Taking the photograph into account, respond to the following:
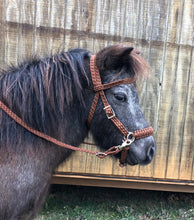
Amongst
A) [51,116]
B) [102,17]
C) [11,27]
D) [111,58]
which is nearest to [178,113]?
[102,17]

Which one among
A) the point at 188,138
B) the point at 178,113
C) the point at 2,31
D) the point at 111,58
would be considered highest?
the point at 2,31

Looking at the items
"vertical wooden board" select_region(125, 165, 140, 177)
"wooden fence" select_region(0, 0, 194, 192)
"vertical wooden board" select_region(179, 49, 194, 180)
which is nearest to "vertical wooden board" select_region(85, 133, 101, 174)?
"wooden fence" select_region(0, 0, 194, 192)

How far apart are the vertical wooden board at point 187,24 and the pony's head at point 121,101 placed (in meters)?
1.71

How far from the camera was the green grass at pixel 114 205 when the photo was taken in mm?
2873

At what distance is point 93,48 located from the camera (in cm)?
270

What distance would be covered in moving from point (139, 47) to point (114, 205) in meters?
2.46

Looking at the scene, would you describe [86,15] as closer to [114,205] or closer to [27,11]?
[27,11]

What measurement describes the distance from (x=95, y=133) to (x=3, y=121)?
66cm

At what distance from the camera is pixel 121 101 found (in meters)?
1.44

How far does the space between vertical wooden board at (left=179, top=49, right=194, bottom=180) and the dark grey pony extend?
1.65 m

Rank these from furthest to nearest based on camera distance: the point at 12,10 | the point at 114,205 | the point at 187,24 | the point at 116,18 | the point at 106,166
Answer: the point at 114,205
the point at 106,166
the point at 187,24
the point at 116,18
the point at 12,10

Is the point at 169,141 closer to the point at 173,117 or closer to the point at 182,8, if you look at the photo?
the point at 173,117

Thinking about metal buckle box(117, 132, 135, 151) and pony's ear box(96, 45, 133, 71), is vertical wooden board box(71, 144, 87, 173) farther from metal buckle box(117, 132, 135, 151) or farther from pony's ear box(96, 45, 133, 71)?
pony's ear box(96, 45, 133, 71)

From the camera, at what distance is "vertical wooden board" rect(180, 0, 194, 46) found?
274 cm
